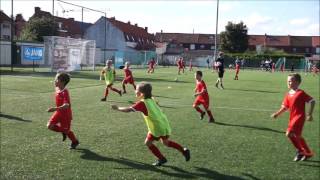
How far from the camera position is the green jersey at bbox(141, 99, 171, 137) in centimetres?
755

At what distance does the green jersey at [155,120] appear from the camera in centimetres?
755

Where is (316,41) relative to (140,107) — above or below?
above

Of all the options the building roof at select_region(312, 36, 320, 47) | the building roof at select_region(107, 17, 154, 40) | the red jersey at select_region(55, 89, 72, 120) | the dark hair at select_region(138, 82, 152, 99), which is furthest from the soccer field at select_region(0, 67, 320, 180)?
the building roof at select_region(312, 36, 320, 47)

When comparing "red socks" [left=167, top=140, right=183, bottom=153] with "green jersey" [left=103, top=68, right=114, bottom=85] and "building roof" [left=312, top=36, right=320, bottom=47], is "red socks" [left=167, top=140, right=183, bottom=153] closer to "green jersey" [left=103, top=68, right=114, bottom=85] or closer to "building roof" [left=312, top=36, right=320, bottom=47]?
"green jersey" [left=103, top=68, right=114, bottom=85]

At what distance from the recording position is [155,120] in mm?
7656

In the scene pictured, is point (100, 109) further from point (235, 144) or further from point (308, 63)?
point (308, 63)

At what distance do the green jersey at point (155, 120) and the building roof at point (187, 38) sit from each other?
119 meters

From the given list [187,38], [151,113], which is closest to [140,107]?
[151,113]

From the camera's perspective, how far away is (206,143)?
10.2m

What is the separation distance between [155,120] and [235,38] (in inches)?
3617

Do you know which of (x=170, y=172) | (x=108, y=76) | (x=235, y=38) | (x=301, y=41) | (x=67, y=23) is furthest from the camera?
Answer: (x=301, y=41)

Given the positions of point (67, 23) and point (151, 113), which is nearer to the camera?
point (151, 113)

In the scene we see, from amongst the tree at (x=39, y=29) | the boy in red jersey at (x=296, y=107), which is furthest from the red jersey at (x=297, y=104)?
the tree at (x=39, y=29)

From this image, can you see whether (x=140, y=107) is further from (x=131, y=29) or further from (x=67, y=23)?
(x=131, y=29)
